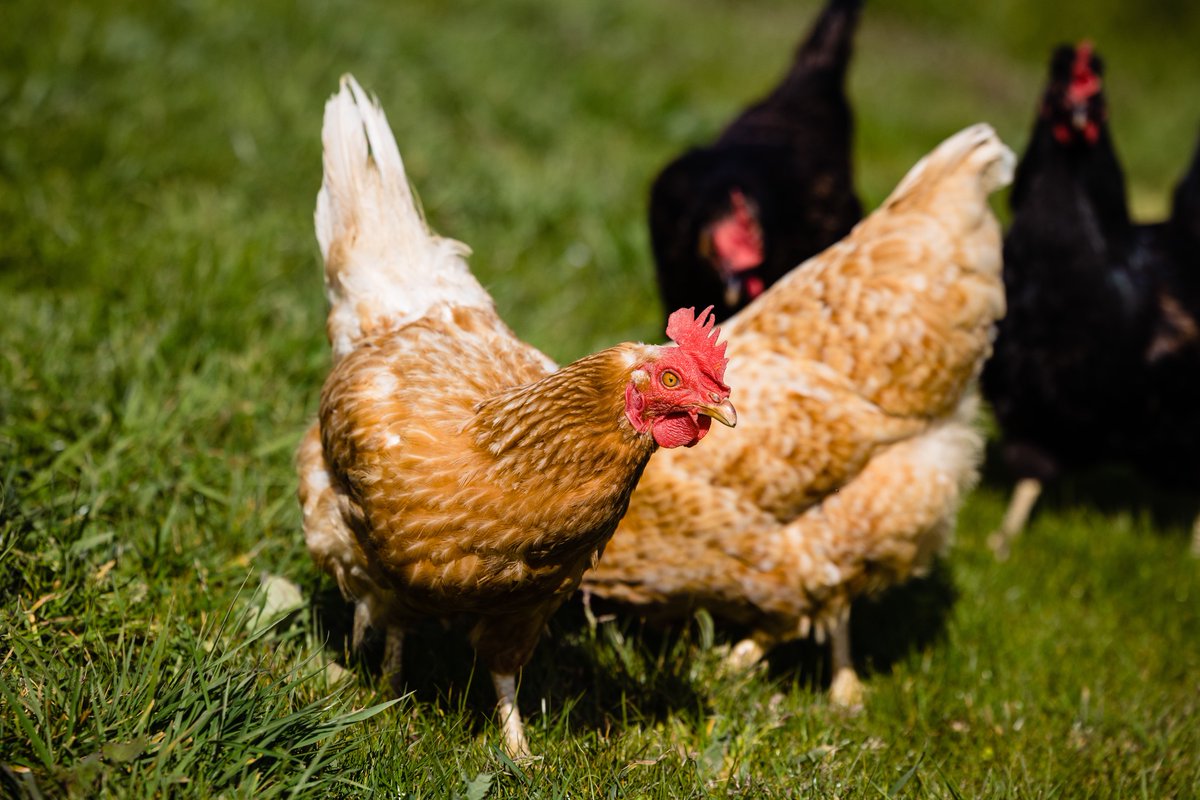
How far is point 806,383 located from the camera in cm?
350

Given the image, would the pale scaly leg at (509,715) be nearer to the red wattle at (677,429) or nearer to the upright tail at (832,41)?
the red wattle at (677,429)

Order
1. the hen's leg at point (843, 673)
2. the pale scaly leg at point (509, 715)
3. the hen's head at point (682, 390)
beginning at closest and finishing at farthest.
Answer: the hen's head at point (682, 390), the pale scaly leg at point (509, 715), the hen's leg at point (843, 673)

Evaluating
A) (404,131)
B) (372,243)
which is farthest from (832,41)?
(372,243)

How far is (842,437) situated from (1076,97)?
7.70 ft

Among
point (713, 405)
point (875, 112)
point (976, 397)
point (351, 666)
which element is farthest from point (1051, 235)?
point (875, 112)

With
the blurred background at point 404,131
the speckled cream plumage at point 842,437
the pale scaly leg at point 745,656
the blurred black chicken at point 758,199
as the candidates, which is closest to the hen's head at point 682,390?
the speckled cream plumage at point 842,437

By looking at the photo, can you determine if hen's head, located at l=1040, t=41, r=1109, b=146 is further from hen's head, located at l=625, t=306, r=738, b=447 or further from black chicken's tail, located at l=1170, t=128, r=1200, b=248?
hen's head, located at l=625, t=306, r=738, b=447

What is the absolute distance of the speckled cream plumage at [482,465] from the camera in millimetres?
2408

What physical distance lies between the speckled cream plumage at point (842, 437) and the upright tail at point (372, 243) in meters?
0.99

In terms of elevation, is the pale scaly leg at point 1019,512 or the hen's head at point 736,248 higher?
the hen's head at point 736,248

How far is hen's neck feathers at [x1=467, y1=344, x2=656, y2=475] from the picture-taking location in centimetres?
241

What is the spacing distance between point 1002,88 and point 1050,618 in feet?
36.9

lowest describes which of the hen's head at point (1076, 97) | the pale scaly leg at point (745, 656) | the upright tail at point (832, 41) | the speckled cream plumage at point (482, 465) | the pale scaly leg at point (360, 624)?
the pale scaly leg at point (745, 656)

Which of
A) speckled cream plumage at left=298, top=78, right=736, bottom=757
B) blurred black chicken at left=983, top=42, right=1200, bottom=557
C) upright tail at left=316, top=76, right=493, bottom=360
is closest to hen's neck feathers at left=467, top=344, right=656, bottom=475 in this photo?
speckled cream plumage at left=298, top=78, right=736, bottom=757
